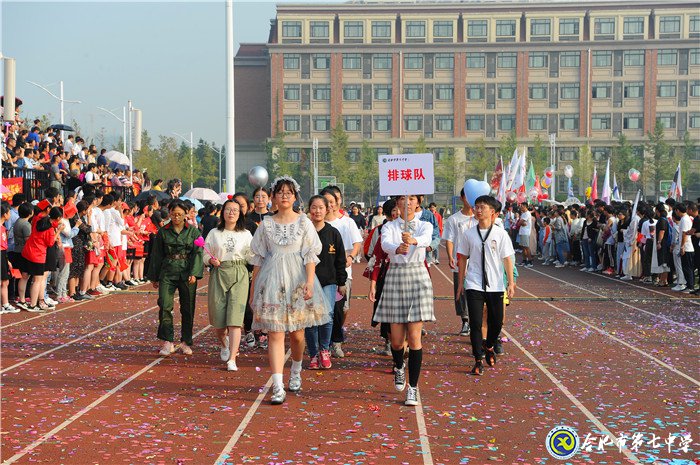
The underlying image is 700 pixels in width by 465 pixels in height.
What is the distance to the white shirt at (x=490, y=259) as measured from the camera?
9516 millimetres

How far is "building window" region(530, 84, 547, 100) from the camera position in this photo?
3506 inches

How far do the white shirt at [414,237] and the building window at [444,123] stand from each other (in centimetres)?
8207

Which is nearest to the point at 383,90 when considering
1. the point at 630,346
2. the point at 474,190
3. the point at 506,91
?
the point at 506,91

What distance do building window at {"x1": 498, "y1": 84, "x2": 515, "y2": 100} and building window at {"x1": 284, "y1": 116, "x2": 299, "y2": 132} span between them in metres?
20.2

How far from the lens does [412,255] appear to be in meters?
8.46

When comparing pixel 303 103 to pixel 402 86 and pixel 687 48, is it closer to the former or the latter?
pixel 402 86

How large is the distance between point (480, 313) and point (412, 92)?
81.7m

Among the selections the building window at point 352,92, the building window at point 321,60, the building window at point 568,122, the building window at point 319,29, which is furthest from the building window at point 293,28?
the building window at point 568,122

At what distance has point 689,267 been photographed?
741 inches

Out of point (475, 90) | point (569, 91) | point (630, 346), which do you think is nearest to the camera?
point (630, 346)

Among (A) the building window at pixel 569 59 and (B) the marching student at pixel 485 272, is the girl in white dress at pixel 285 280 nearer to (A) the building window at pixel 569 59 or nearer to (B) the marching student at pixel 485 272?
(B) the marching student at pixel 485 272

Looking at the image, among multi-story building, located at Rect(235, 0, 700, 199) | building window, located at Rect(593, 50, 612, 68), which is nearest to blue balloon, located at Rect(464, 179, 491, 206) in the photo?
multi-story building, located at Rect(235, 0, 700, 199)

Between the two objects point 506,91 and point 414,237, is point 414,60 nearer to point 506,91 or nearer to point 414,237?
point 506,91

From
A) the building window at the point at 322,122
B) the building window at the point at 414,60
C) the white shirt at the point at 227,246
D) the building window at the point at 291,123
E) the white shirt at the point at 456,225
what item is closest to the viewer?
the white shirt at the point at 227,246
